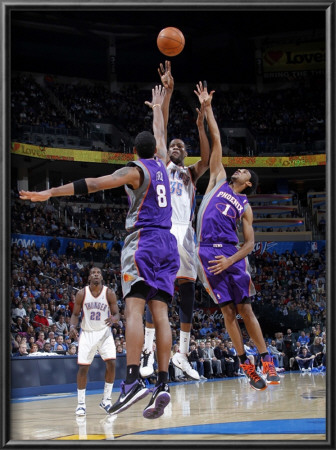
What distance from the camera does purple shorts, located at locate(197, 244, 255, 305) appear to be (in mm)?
7086

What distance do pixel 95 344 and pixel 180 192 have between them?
239 centimetres

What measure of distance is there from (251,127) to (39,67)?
28.0ft

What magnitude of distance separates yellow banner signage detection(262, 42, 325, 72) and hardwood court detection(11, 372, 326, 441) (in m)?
20.8

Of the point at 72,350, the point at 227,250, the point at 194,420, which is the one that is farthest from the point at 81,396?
the point at 72,350

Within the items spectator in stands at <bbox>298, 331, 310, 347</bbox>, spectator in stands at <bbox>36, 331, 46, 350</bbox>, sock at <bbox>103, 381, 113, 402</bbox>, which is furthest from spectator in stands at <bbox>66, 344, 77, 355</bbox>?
spectator in stands at <bbox>298, 331, 310, 347</bbox>

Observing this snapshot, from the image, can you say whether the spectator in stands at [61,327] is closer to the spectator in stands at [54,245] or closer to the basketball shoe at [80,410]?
the basketball shoe at [80,410]

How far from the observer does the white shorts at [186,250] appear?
7148 millimetres

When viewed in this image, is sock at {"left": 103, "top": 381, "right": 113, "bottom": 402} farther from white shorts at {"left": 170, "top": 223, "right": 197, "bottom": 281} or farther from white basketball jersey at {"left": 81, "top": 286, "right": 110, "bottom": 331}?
white shorts at {"left": 170, "top": 223, "right": 197, "bottom": 281}

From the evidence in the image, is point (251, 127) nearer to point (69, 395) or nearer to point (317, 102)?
point (317, 102)

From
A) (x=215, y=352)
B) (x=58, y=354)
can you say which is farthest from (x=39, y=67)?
(x=58, y=354)

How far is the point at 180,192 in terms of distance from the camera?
290 inches

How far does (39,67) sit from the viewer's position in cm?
2431

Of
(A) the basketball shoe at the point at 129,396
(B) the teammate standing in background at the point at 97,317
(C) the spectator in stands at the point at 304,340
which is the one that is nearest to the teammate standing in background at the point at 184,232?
(B) the teammate standing in background at the point at 97,317

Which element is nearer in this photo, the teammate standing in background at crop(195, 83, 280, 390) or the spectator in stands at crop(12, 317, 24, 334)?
the teammate standing in background at crop(195, 83, 280, 390)
